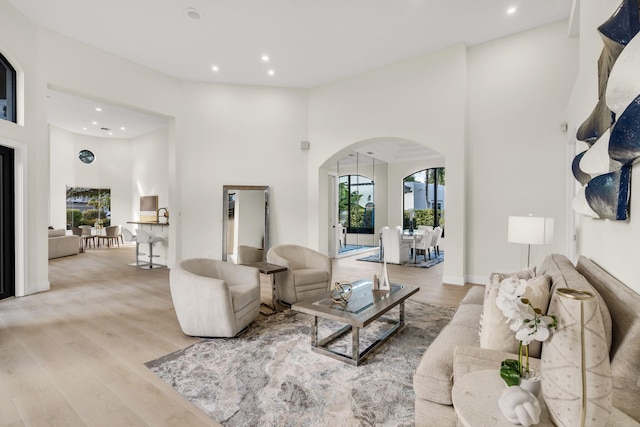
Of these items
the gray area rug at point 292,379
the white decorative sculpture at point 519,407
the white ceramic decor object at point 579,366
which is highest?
the white ceramic decor object at point 579,366

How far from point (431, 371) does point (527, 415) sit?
0.76 m

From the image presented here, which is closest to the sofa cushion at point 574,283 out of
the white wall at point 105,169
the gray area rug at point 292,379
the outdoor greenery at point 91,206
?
the gray area rug at point 292,379

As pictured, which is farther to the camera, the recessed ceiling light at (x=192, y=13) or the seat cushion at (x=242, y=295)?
the recessed ceiling light at (x=192, y=13)

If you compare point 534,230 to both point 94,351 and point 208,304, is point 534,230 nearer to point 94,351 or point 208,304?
point 208,304

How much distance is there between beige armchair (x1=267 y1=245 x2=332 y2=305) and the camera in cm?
417

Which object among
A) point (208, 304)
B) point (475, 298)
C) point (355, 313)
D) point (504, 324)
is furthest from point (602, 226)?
point (208, 304)

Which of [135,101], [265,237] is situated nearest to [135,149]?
[135,101]

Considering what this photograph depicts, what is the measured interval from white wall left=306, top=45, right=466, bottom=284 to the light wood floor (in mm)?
2008

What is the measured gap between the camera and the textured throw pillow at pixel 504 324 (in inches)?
65.1

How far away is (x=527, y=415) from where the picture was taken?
1.02 metres

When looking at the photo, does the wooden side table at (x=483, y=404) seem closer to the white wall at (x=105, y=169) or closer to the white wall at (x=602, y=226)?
the white wall at (x=602, y=226)

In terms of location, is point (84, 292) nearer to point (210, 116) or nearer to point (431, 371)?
point (210, 116)

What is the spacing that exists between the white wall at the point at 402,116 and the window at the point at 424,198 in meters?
5.13

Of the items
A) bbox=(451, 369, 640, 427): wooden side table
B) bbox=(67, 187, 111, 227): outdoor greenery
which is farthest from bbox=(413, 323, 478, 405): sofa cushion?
bbox=(67, 187, 111, 227): outdoor greenery
